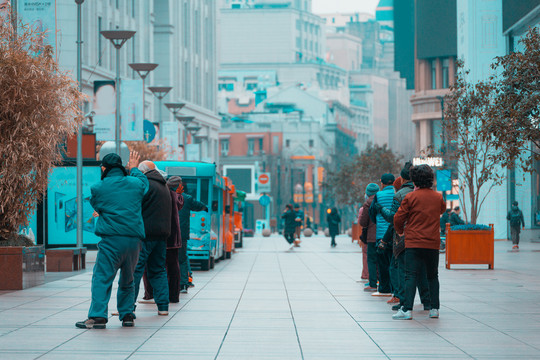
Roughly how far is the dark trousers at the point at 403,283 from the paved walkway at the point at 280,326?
0.26 meters

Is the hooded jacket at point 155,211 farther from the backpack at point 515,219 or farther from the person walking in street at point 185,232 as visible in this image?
the backpack at point 515,219

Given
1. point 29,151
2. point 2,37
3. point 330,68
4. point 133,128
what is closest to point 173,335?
point 29,151

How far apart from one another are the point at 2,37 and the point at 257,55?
180 meters

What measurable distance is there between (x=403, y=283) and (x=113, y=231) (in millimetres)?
4278

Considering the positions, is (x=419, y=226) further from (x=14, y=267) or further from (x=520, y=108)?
(x=14, y=267)

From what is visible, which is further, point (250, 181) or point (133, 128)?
point (250, 181)

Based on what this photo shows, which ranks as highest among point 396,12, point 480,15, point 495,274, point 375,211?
point 396,12

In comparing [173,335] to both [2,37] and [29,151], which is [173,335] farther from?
[2,37]

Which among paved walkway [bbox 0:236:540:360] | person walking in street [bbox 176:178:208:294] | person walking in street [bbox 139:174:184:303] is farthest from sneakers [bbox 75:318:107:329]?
person walking in street [bbox 176:178:208:294]

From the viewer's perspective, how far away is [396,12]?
81.2 metres

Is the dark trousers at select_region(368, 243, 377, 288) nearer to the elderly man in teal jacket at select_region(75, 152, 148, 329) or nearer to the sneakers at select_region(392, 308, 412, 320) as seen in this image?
the sneakers at select_region(392, 308, 412, 320)

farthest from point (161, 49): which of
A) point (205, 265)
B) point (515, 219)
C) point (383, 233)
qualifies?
point (383, 233)

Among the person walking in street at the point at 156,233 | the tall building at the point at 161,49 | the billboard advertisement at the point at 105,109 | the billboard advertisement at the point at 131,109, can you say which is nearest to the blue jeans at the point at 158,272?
the person walking in street at the point at 156,233

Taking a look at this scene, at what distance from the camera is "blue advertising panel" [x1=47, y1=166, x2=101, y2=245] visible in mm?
26578
